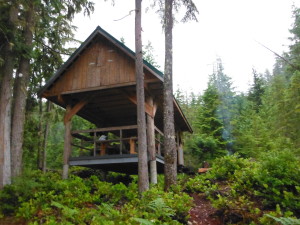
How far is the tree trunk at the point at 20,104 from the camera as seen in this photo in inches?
421

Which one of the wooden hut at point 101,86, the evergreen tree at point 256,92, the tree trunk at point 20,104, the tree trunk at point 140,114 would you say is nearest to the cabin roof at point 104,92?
the wooden hut at point 101,86

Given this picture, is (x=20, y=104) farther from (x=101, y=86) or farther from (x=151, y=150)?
(x=151, y=150)

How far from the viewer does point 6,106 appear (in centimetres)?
1030

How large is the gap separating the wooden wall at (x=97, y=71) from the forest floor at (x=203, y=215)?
5331 mm

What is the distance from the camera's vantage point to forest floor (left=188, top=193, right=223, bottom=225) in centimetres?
625

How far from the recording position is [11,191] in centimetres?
841

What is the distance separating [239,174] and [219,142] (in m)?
12.4

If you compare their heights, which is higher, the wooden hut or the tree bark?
the wooden hut

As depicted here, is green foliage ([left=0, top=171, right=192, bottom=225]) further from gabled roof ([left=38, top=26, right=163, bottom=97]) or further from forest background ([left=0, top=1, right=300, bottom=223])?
gabled roof ([left=38, top=26, right=163, bottom=97])

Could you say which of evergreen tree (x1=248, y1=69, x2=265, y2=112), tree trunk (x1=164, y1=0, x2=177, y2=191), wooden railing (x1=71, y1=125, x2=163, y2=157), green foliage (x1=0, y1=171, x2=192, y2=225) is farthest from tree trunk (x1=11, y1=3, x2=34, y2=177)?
evergreen tree (x1=248, y1=69, x2=265, y2=112)

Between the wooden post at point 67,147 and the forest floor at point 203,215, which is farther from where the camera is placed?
the wooden post at point 67,147

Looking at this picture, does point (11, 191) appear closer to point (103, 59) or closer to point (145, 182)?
point (145, 182)

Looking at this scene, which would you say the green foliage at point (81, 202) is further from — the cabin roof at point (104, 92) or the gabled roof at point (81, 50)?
the gabled roof at point (81, 50)

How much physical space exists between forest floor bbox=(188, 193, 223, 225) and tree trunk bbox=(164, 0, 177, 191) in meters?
1.32
